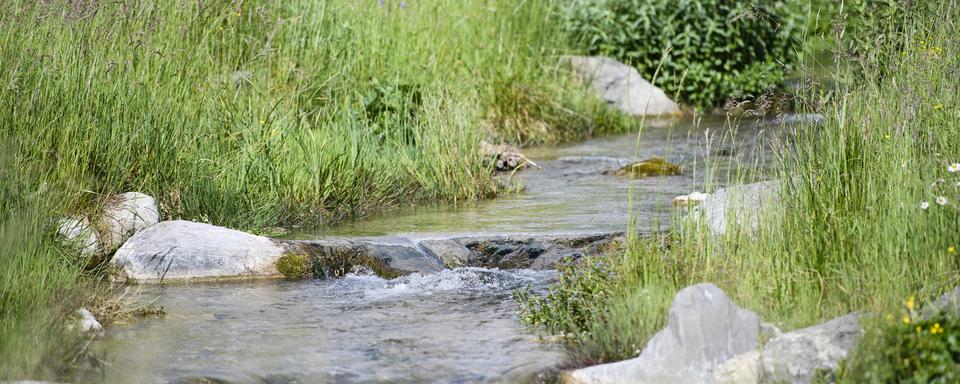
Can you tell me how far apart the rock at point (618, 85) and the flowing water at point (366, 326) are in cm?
653

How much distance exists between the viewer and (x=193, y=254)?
23.4ft

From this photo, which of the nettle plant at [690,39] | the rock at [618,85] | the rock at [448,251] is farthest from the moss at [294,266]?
the nettle plant at [690,39]

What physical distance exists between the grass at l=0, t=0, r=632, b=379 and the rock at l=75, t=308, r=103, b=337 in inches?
3.5

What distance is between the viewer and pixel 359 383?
4953 millimetres

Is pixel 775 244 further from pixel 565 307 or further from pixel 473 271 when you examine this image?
pixel 473 271

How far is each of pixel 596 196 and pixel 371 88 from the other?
9.36 ft

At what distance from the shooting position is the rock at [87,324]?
5336mm

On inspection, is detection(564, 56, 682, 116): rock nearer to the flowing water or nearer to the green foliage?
the flowing water

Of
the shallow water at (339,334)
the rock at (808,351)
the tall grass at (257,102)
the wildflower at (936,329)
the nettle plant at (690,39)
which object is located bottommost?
the shallow water at (339,334)

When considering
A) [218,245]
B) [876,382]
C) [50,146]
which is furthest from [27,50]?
[876,382]

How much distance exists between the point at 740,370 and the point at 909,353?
2.12ft

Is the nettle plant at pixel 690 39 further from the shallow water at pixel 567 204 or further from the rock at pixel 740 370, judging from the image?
the rock at pixel 740 370

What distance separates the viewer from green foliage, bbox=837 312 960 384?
13.7ft

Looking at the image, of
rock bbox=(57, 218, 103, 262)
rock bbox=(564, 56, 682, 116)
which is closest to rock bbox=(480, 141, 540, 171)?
rock bbox=(564, 56, 682, 116)
